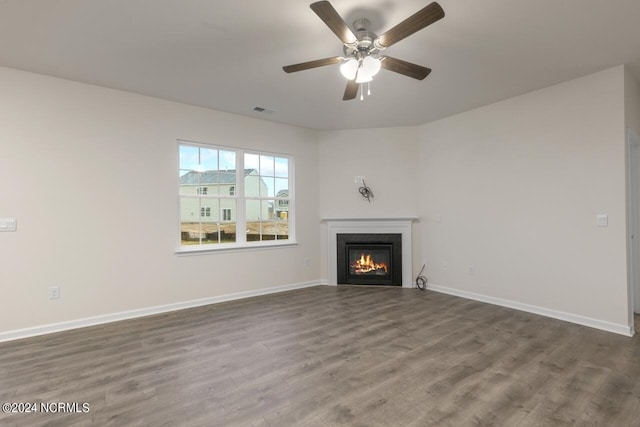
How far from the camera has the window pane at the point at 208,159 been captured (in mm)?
4324

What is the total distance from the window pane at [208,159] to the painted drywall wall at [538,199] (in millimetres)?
3427

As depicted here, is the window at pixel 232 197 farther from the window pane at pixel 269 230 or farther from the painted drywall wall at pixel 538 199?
the painted drywall wall at pixel 538 199

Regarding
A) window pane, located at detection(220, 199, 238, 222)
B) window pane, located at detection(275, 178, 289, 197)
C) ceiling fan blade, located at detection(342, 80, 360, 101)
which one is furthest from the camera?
window pane, located at detection(275, 178, 289, 197)

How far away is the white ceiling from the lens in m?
2.20

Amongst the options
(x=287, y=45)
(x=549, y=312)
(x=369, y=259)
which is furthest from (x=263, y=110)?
(x=549, y=312)

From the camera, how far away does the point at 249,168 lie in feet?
15.6

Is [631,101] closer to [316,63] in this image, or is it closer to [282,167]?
[316,63]

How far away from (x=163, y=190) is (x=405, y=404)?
357 centimetres

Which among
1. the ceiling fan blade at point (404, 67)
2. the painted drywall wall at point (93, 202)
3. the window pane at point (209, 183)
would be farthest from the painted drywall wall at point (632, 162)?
the window pane at point (209, 183)

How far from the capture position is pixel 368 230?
527cm

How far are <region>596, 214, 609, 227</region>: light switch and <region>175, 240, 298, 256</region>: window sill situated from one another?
12.6ft

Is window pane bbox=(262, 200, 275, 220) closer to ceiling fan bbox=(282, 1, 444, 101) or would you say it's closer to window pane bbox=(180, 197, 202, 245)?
window pane bbox=(180, 197, 202, 245)

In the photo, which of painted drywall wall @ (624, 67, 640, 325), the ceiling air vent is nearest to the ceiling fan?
the ceiling air vent

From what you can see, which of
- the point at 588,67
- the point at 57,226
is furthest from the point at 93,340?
the point at 588,67
